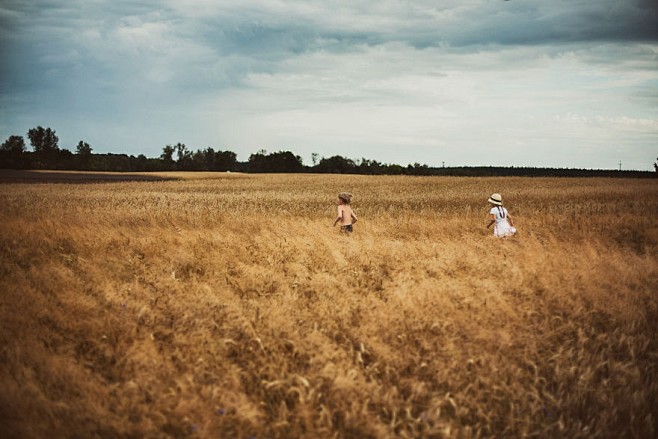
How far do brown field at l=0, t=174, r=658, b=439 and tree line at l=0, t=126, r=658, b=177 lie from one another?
262ft

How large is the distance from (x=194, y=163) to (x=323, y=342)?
10456 centimetres

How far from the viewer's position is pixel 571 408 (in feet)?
18.0

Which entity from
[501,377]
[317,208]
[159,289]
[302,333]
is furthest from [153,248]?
[317,208]

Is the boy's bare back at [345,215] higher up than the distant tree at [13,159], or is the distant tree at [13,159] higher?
the distant tree at [13,159]

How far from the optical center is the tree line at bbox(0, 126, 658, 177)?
304ft

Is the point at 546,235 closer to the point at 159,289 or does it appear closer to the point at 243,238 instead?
the point at 243,238

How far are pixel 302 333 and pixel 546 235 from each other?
9.37 m

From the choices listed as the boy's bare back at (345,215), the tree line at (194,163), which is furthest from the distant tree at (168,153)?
the boy's bare back at (345,215)

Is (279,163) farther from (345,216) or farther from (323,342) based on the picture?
(323,342)

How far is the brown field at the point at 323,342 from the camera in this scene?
5.02 metres

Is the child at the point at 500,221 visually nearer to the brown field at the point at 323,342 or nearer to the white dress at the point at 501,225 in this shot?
the white dress at the point at 501,225

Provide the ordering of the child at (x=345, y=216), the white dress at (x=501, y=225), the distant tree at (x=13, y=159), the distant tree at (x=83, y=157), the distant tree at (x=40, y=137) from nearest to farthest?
the white dress at (x=501, y=225) < the child at (x=345, y=216) < the distant tree at (x=13, y=159) < the distant tree at (x=83, y=157) < the distant tree at (x=40, y=137)

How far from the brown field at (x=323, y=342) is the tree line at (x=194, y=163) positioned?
80.0 m

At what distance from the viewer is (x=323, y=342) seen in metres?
6.13
